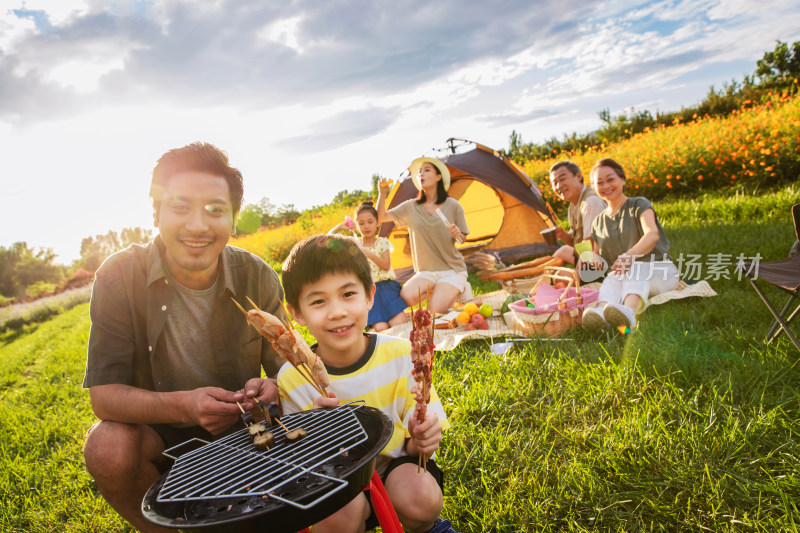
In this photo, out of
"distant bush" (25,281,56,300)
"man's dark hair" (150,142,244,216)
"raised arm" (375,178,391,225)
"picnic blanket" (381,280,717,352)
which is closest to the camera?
"man's dark hair" (150,142,244,216)

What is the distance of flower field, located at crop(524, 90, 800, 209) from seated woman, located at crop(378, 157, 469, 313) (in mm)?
6069

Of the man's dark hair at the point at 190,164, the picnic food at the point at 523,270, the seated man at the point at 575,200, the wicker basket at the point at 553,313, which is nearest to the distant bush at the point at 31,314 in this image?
the picnic food at the point at 523,270

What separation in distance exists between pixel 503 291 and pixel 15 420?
5745 mm

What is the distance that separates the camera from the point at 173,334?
2266 millimetres

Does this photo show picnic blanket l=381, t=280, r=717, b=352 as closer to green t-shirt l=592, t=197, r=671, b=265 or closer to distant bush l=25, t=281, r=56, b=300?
green t-shirt l=592, t=197, r=671, b=265

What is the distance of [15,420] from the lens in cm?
Answer: 446

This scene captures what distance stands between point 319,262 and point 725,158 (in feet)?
34.7

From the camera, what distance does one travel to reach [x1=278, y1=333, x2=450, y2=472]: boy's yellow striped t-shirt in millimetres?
1903

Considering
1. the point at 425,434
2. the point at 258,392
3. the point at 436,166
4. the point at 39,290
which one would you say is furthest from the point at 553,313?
the point at 39,290

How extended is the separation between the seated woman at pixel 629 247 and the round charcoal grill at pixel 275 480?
141 inches

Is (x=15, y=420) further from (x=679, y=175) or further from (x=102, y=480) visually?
(x=679, y=175)

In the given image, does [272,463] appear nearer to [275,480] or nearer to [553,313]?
[275,480]

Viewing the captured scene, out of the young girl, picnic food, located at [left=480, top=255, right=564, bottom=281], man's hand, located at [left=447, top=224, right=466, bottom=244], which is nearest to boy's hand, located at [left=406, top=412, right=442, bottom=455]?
the young girl

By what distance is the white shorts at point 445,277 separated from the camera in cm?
614
